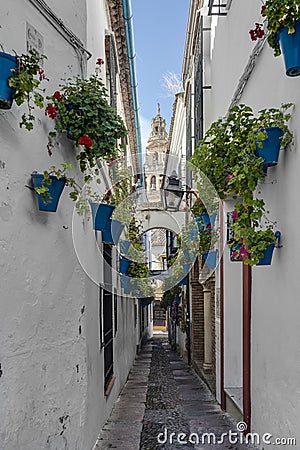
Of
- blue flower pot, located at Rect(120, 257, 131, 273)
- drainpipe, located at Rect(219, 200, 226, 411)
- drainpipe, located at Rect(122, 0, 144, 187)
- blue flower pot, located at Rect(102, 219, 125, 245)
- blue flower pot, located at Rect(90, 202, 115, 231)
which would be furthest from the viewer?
blue flower pot, located at Rect(120, 257, 131, 273)

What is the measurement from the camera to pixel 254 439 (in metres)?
5.47

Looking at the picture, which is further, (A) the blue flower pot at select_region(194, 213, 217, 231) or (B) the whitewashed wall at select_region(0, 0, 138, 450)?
(A) the blue flower pot at select_region(194, 213, 217, 231)

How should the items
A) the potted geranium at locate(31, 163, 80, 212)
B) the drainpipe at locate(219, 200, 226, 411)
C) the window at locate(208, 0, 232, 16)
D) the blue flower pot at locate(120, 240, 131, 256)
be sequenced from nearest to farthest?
the potted geranium at locate(31, 163, 80, 212), the window at locate(208, 0, 232, 16), the drainpipe at locate(219, 200, 226, 411), the blue flower pot at locate(120, 240, 131, 256)

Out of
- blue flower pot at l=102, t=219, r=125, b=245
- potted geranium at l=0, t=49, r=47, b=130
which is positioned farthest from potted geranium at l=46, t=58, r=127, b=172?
blue flower pot at l=102, t=219, r=125, b=245

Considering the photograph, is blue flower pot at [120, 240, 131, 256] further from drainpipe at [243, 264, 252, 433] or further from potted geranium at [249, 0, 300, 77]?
potted geranium at [249, 0, 300, 77]

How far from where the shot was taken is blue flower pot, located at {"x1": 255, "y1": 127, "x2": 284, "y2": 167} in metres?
4.05

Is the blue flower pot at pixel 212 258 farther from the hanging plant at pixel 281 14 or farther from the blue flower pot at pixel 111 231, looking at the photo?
the hanging plant at pixel 281 14

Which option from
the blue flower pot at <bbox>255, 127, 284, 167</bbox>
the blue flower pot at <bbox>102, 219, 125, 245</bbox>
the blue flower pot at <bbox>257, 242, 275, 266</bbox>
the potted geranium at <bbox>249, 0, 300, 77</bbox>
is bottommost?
the blue flower pot at <bbox>257, 242, 275, 266</bbox>

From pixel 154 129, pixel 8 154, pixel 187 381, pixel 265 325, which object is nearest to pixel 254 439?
pixel 265 325

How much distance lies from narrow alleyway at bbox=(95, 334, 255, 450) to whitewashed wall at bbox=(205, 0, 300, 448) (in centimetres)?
117

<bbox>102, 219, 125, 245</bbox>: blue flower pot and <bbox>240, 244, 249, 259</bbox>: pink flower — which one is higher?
<bbox>102, 219, 125, 245</bbox>: blue flower pot

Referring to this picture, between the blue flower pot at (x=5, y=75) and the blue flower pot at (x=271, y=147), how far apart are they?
1824 mm

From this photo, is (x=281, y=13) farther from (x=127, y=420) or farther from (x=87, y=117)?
(x=127, y=420)

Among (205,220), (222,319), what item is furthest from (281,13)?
(222,319)
